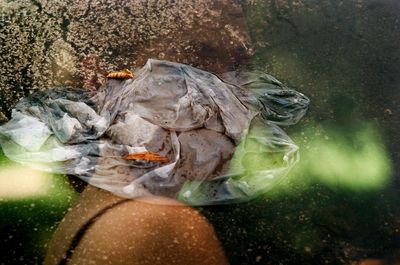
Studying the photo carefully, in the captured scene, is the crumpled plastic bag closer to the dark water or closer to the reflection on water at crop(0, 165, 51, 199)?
the reflection on water at crop(0, 165, 51, 199)

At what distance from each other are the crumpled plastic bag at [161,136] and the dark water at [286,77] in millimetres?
206

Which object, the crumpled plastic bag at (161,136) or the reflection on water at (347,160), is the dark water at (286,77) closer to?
the reflection on water at (347,160)

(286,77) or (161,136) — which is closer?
(161,136)

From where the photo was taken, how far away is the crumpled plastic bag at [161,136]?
281 centimetres

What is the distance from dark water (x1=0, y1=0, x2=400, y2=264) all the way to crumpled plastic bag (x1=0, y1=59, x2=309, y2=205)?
21 centimetres

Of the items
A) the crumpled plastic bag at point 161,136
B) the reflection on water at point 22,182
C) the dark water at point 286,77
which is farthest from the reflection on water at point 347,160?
the reflection on water at point 22,182

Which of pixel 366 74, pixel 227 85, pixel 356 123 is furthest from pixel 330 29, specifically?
pixel 227 85

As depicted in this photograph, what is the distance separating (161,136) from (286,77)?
1868 millimetres

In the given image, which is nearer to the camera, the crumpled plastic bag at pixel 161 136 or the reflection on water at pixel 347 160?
the crumpled plastic bag at pixel 161 136

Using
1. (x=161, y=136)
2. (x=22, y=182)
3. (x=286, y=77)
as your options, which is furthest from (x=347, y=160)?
(x=22, y=182)

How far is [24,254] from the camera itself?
2.36m

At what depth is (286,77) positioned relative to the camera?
4090 mm

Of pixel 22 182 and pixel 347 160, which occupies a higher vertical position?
pixel 22 182

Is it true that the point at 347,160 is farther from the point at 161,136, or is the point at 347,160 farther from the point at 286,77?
the point at 161,136
